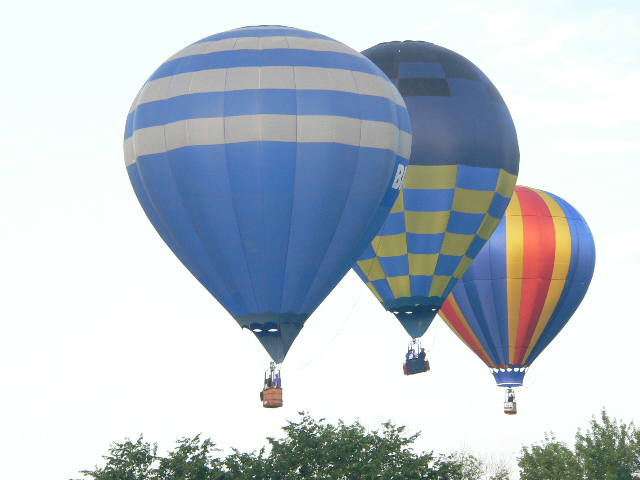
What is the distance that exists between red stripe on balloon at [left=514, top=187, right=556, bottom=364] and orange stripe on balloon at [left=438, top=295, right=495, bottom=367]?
1.04 metres

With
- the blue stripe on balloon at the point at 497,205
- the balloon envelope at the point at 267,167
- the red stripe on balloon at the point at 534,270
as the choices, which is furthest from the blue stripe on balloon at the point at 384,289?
the red stripe on balloon at the point at 534,270

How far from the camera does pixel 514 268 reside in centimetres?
4747

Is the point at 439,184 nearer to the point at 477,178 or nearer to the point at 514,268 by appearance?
the point at 477,178

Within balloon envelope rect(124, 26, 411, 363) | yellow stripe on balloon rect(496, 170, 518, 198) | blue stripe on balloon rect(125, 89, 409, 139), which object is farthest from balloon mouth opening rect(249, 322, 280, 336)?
yellow stripe on balloon rect(496, 170, 518, 198)

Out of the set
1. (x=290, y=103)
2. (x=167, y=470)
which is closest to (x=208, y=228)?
(x=290, y=103)

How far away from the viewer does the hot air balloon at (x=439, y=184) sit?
1599 inches

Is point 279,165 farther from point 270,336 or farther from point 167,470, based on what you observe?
point 167,470

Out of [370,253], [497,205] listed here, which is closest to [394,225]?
[370,253]

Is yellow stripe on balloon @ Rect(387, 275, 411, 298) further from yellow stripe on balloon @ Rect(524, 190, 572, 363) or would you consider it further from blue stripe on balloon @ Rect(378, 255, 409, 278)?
yellow stripe on balloon @ Rect(524, 190, 572, 363)

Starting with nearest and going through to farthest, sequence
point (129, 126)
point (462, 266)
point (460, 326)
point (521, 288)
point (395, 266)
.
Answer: point (129, 126) → point (395, 266) → point (462, 266) → point (521, 288) → point (460, 326)

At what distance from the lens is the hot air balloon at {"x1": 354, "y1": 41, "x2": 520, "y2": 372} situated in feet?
133

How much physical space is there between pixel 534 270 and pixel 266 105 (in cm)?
1513

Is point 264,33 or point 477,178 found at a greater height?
point 264,33

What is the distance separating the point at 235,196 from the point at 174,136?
1.96 metres
